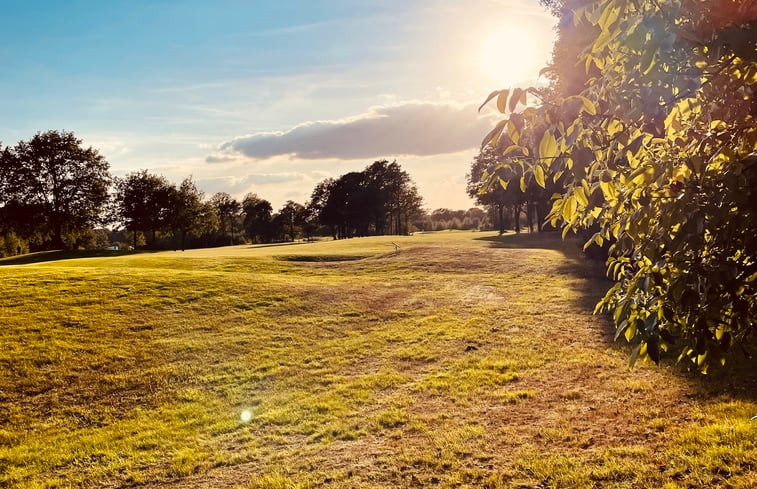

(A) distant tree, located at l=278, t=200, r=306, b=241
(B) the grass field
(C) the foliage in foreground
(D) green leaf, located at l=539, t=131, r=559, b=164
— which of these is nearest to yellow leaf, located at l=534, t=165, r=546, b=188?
(C) the foliage in foreground

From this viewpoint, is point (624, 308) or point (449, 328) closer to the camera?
point (624, 308)

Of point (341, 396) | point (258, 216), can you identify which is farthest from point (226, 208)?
point (341, 396)

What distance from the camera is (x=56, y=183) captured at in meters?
53.8

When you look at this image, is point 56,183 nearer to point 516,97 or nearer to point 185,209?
point 185,209

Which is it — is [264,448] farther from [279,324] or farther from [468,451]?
[279,324]

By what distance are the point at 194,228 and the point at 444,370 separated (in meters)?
62.8

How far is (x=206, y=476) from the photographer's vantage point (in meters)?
7.09

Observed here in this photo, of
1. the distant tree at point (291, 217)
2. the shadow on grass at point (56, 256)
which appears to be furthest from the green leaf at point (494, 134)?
the distant tree at point (291, 217)

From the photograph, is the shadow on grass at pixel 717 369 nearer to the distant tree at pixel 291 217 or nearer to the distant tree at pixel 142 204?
the distant tree at pixel 142 204

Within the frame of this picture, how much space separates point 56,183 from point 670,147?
64444 millimetres

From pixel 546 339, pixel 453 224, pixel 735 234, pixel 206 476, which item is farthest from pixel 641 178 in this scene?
pixel 453 224

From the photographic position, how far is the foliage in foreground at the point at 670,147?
2275mm

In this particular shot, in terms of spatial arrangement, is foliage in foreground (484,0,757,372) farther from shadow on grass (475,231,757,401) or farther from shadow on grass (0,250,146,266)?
shadow on grass (0,250,146,266)

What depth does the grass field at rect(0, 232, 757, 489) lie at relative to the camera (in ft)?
21.9
